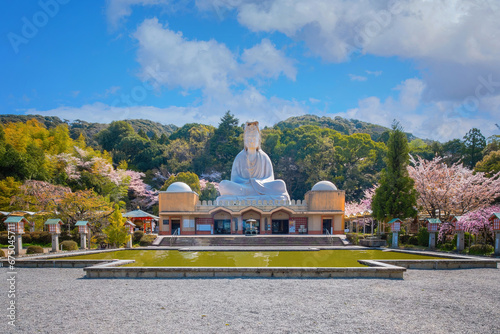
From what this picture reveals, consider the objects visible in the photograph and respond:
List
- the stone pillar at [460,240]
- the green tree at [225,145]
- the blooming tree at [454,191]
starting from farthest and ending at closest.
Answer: the green tree at [225,145] → the blooming tree at [454,191] → the stone pillar at [460,240]

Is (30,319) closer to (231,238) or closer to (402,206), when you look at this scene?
(231,238)

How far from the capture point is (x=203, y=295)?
25.6ft

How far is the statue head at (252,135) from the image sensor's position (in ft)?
95.0

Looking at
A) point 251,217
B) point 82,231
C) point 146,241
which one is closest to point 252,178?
point 251,217

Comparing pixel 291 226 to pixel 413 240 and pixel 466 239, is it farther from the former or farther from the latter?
pixel 466 239

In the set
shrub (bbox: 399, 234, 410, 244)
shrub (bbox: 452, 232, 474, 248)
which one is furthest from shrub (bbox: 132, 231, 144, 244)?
shrub (bbox: 452, 232, 474, 248)

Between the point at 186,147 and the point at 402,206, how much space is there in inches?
1207

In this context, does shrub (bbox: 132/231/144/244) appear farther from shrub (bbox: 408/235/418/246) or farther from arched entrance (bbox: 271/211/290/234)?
shrub (bbox: 408/235/418/246)

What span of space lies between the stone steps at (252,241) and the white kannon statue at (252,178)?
592 centimetres

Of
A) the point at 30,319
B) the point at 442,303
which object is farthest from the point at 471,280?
the point at 30,319

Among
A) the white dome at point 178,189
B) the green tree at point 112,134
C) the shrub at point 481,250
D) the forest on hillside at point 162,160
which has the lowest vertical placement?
the shrub at point 481,250

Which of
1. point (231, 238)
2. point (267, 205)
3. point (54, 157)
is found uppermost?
point (54, 157)

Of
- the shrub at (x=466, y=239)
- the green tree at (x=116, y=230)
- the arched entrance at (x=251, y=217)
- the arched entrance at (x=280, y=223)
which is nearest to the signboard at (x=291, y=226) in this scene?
the arched entrance at (x=280, y=223)

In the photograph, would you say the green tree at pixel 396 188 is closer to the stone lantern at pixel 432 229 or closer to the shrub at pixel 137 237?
the stone lantern at pixel 432 229
